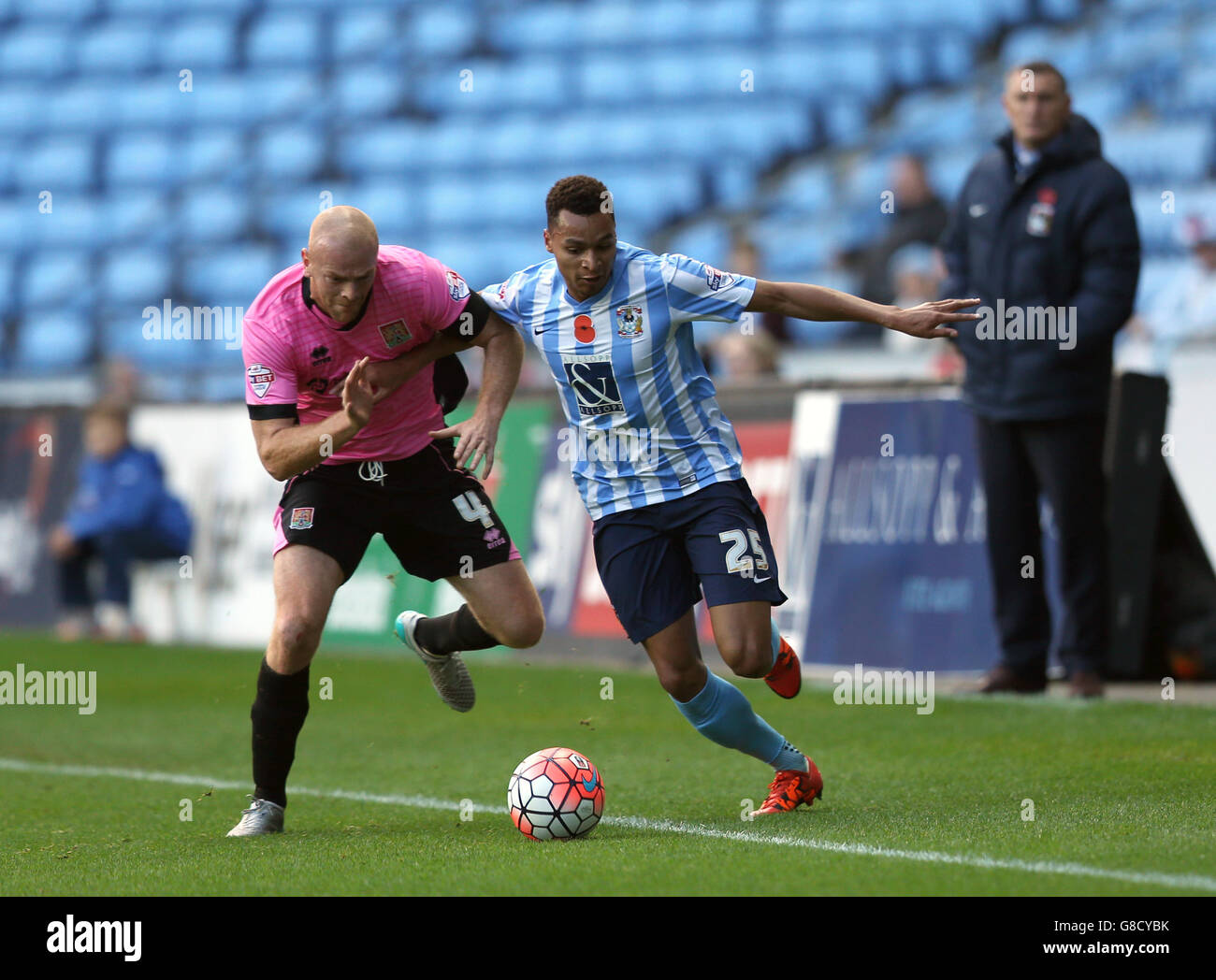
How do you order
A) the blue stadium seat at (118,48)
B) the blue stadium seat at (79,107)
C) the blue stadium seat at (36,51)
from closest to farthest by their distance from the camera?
the blue stadium seat at (79,107)
the blue stadium seat at (118,48)
the blue stadium seat at (36,51)

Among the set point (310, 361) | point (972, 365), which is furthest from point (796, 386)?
point (310, 361)

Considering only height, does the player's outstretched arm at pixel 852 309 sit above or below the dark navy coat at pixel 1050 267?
below

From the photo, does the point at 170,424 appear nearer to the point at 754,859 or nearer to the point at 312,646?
the point at 312,646

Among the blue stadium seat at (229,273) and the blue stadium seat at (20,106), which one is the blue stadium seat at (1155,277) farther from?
the blue stadium seat at (20,106)

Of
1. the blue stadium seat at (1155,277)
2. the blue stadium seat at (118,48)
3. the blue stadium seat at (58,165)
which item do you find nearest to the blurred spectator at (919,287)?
the blue stadium seat at (1155,277)

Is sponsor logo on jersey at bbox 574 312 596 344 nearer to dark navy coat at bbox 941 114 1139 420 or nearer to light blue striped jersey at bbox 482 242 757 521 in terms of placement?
light blue striped jersey at bbox 482 242 757 521

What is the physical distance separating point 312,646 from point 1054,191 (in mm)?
4958

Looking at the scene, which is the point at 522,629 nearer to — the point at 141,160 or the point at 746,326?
the point at 746,326

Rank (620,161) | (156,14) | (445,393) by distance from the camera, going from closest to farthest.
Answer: (445,393), (620,161), (156,14)

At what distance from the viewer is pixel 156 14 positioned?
907 inches

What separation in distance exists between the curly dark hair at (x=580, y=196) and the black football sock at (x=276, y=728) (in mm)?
1887
